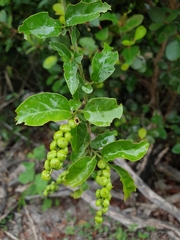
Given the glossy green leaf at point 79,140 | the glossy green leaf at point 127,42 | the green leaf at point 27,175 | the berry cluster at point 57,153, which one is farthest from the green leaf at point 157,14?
the green leaf at point 27,175

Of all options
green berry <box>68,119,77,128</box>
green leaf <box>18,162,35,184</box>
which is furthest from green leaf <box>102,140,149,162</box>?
green leaf <box>18,162,35,184</box>

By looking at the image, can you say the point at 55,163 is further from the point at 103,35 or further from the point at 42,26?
the point at 103,35

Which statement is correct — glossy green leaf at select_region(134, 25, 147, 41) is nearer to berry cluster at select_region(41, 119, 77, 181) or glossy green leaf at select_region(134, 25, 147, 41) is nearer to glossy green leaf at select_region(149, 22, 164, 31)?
glossy green leaf at select_region(149, 22, 164, 31)

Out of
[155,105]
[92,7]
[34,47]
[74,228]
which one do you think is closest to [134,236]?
[74,228]

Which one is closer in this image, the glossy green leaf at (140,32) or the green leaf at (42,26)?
the green leaf at (42,26)

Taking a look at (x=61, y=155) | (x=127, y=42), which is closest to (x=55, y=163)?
(x=61, y=155)

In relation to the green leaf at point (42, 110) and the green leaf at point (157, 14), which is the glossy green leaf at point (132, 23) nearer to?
the green leaf at point (157, 14)
